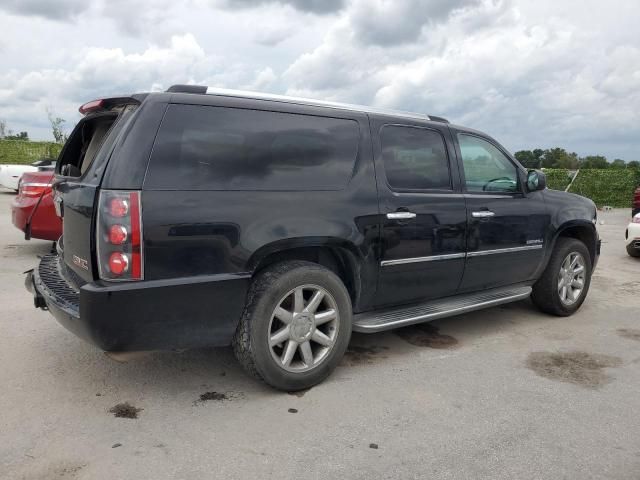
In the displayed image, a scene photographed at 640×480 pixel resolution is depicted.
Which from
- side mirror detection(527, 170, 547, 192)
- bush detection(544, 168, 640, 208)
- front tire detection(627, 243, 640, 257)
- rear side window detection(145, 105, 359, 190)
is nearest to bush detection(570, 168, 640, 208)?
bush detection(544, 168, 640, 208)

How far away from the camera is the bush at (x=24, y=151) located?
28.3 meters

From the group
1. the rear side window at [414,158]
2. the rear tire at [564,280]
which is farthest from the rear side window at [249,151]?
the rear tire at [564,280]

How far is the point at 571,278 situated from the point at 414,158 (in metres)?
2.40

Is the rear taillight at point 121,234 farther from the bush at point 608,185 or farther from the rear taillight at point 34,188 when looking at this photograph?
the bush at point 608,185

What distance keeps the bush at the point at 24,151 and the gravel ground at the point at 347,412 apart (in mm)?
27449

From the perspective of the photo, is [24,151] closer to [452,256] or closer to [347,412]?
[452,256]

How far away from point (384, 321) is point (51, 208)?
5.09 metres

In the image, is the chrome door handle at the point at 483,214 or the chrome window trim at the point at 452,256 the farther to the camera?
the chrome door handle at the point at 483,214

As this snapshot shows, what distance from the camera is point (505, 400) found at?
3.46 metres

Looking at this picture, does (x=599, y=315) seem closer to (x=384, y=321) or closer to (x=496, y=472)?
(x=384, y=321)

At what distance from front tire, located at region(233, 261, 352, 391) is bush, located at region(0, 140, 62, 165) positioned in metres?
28.4

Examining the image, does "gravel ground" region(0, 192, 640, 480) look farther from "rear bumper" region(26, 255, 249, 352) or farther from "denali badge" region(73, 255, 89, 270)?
"denali badge" region(73, 255, 89, 270)

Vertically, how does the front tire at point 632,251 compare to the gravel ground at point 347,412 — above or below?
above

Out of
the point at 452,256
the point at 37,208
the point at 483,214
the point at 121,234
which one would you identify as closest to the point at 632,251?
the point at 483,214
